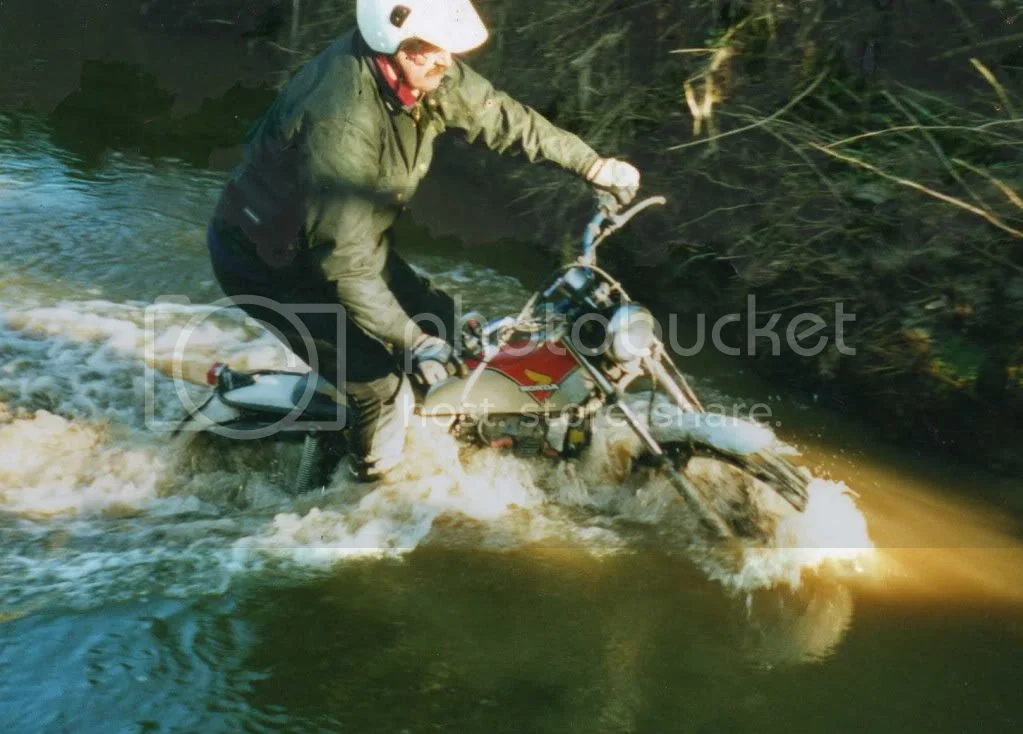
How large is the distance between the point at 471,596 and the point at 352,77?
2187 mm

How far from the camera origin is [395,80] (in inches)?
145

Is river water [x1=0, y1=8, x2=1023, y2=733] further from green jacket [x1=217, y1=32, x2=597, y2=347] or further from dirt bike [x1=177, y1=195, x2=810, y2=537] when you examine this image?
green jacket [x1=217, y1=32, x2=597, y2=347]

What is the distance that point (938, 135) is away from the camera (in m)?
5.50

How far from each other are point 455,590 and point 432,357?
1194 millimetres

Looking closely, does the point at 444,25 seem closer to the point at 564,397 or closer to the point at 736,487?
the point at 564,397

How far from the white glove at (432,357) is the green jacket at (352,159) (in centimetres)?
7

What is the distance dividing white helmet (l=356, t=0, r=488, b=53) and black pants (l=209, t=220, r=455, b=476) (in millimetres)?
873

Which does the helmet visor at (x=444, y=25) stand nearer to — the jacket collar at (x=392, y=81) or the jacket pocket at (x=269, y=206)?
the jacket collar at (x=392, y=81)

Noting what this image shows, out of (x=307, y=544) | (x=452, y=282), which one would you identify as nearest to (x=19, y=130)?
(x=452, y=282)

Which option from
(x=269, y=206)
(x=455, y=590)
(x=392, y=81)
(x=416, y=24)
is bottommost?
(x=455, y=590)

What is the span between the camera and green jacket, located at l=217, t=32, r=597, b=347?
3529 millimetres

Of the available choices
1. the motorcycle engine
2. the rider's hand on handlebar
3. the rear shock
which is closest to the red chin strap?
the rider's hand on handlebar

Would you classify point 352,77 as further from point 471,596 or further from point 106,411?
point 106,411

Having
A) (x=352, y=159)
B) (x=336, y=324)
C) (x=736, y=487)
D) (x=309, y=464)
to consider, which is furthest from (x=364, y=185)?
(x=736, y=487)
